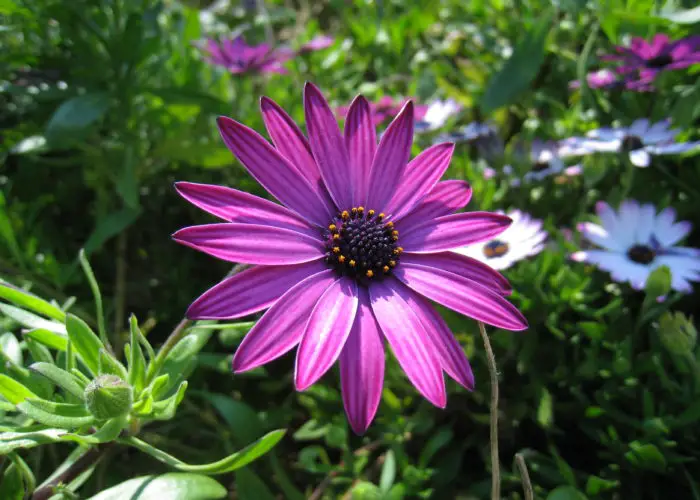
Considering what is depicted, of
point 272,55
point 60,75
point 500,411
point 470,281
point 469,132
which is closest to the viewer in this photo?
point 470,281

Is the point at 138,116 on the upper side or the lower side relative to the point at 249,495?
upper

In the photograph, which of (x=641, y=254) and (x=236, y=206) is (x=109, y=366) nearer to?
(x=236, y=206)

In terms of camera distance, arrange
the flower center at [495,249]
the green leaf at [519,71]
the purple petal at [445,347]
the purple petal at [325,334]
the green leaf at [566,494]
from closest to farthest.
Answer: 1. the purple petal at [325,334]
2. the purple petal at [445,347]
3. the green leaf at [566,494]
4. the flower center at [495,249]
5. the green leaf at [519,71]

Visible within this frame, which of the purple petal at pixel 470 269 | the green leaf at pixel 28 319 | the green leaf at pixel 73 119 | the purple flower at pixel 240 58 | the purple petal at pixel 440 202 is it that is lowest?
the green leaf at pixel 28 319

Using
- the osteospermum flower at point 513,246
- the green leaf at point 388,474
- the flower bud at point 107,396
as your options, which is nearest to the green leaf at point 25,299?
the flower bud at point 107,396

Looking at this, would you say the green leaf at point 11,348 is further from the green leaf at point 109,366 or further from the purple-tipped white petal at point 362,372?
the purple-tipped white petal at point 362,372

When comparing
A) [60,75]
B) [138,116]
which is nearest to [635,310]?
[138,116]

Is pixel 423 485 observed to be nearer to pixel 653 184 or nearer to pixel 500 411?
pixel 500 411
